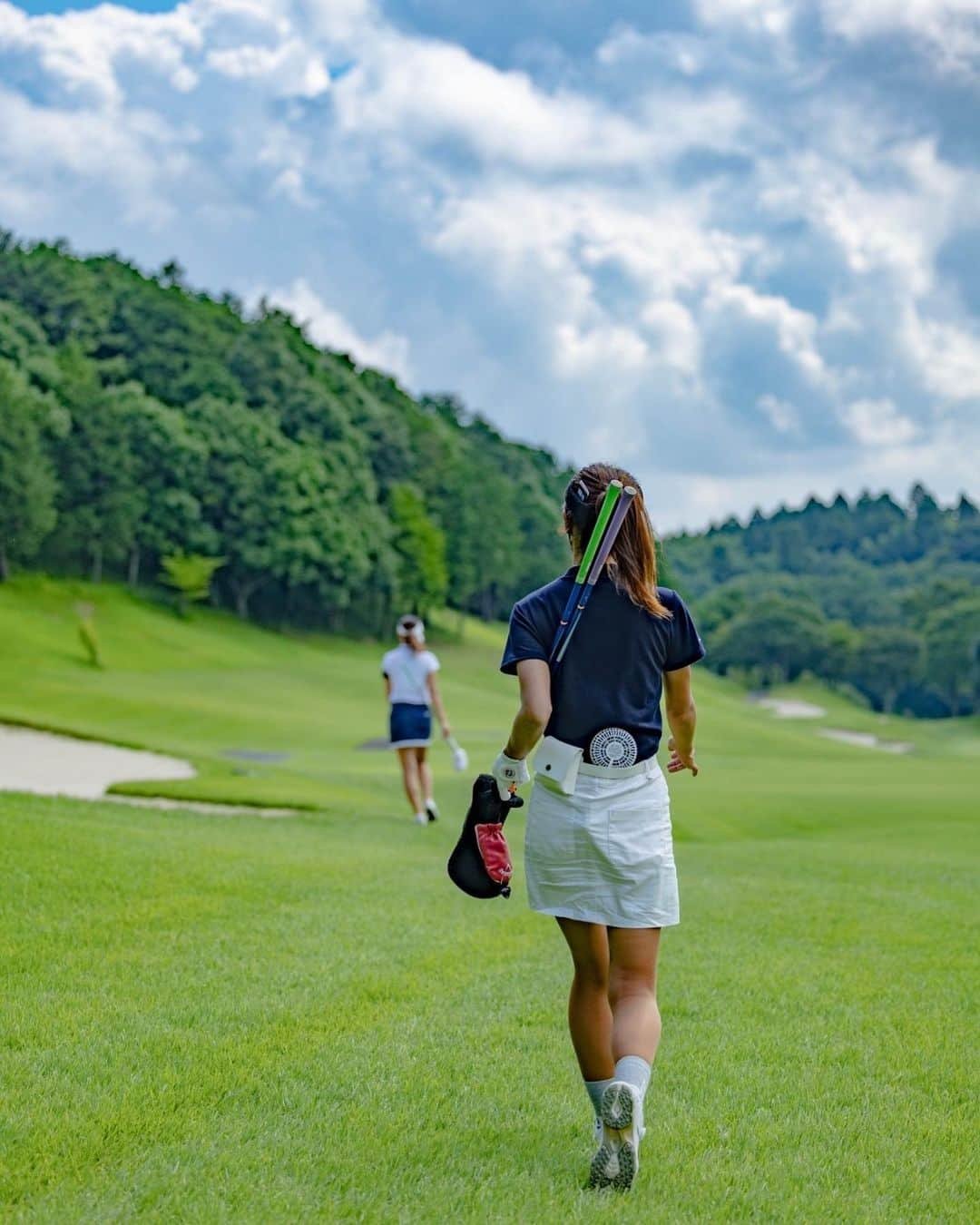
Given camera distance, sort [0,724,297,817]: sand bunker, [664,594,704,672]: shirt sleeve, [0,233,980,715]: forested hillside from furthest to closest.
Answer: [0,233,980,715]: forested hillside, [0,724,297,817]: sand bunker, [664,594,704,672]: shirt sleeve

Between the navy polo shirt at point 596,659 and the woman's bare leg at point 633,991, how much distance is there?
0.73 meters

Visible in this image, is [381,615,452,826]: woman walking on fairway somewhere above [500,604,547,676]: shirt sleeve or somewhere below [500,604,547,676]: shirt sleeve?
below

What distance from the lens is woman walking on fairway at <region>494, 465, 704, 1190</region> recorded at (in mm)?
4844

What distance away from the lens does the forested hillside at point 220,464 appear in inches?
2554

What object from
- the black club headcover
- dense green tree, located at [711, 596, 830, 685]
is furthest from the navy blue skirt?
dense green tree, located at [711, 596, 830, 685]

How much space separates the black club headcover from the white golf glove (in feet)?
0.17

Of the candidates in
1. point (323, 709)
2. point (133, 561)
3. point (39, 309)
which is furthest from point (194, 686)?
point (39, 309)

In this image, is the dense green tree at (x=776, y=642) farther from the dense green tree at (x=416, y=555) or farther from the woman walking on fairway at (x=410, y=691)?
the woman walking on fairway at (x=410, y=691)

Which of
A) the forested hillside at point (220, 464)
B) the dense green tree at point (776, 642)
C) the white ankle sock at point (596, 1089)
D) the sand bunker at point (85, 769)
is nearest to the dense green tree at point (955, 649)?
the dense green tree at point (776, 642)

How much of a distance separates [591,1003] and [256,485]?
69.8 meters

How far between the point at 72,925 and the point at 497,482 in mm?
92157

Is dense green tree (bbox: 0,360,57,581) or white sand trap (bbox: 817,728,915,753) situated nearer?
dense green tree (bbox: 0,360,57,581)

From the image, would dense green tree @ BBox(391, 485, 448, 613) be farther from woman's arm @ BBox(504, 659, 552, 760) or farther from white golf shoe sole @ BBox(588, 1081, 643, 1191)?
white golf shoe sole @ BBox(588, 1081, 643, 1191)

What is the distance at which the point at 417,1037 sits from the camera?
6039mm
